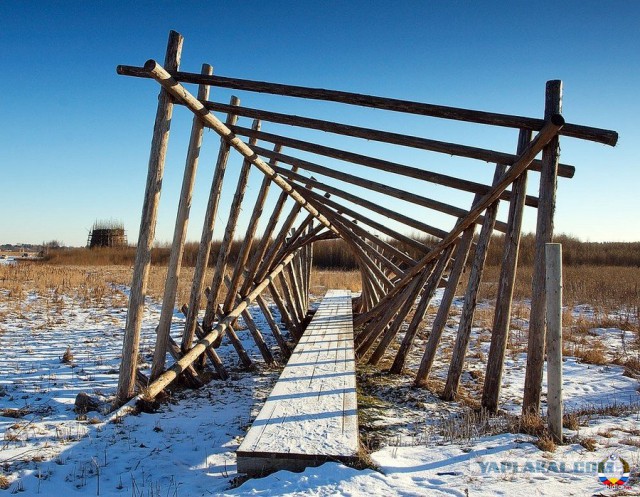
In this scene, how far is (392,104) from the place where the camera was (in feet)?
15.8

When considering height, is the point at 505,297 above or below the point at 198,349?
→ above

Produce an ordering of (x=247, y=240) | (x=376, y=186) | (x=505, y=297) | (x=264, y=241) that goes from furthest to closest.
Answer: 1. (x=264, y=241)
2. (x=247, y=240)
3. (x=376, y=186)
4. (x=505, y=297)

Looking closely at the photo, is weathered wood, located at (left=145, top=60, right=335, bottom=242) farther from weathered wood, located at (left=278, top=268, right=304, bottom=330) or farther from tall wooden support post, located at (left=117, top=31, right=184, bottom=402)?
weathered wood, located at (left=278, top=268, right=304, bottom=330)

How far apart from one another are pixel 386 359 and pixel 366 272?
2909 mm

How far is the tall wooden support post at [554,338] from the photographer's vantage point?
386 centimetres

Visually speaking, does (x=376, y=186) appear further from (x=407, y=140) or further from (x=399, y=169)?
(x=407, y=140)

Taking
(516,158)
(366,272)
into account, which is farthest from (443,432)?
(366,272)

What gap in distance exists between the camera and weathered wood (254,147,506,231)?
20.7ft

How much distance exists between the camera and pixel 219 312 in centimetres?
775

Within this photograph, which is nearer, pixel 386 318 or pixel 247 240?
pixel 386 318

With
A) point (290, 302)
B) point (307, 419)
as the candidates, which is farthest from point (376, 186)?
point (290, 302)

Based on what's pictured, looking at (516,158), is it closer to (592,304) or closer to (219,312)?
(219,312)

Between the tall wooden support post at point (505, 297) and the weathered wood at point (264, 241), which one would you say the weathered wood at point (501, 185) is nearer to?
the tall wooden support post at point (505, 297)

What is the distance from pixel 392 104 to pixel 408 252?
24295mm
